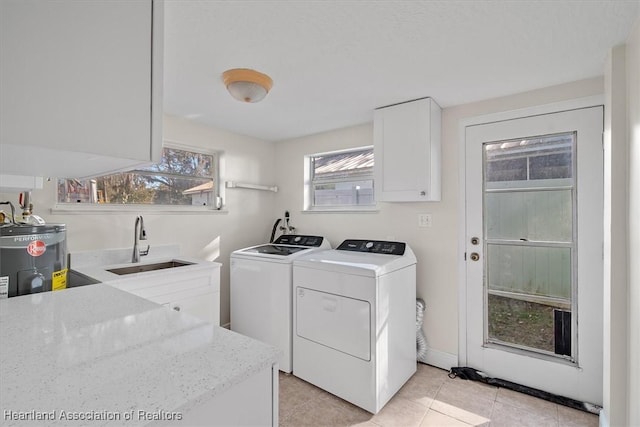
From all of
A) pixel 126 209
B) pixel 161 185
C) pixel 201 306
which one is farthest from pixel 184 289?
pixel 161 185

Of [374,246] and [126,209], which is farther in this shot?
[374,246]

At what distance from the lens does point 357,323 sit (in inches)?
76.0

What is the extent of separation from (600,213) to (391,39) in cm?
168

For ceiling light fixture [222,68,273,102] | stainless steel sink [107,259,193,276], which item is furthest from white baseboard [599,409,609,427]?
stainless steel sink [107,259,193,276]

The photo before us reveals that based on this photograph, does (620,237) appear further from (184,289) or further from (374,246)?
(184,289)

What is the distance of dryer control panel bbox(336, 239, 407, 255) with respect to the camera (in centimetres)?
238

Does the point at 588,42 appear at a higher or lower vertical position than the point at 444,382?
higher

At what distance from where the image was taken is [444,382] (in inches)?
87.0

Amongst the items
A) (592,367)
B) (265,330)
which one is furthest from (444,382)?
(265,330)

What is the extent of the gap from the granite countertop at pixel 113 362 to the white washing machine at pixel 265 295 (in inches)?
53.5

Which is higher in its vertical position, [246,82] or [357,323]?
[246,82]

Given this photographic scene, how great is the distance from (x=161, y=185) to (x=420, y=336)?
254 cm

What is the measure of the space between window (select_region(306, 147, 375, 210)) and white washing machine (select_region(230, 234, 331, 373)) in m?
0.61

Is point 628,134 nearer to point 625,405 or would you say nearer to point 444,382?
point 625,405
